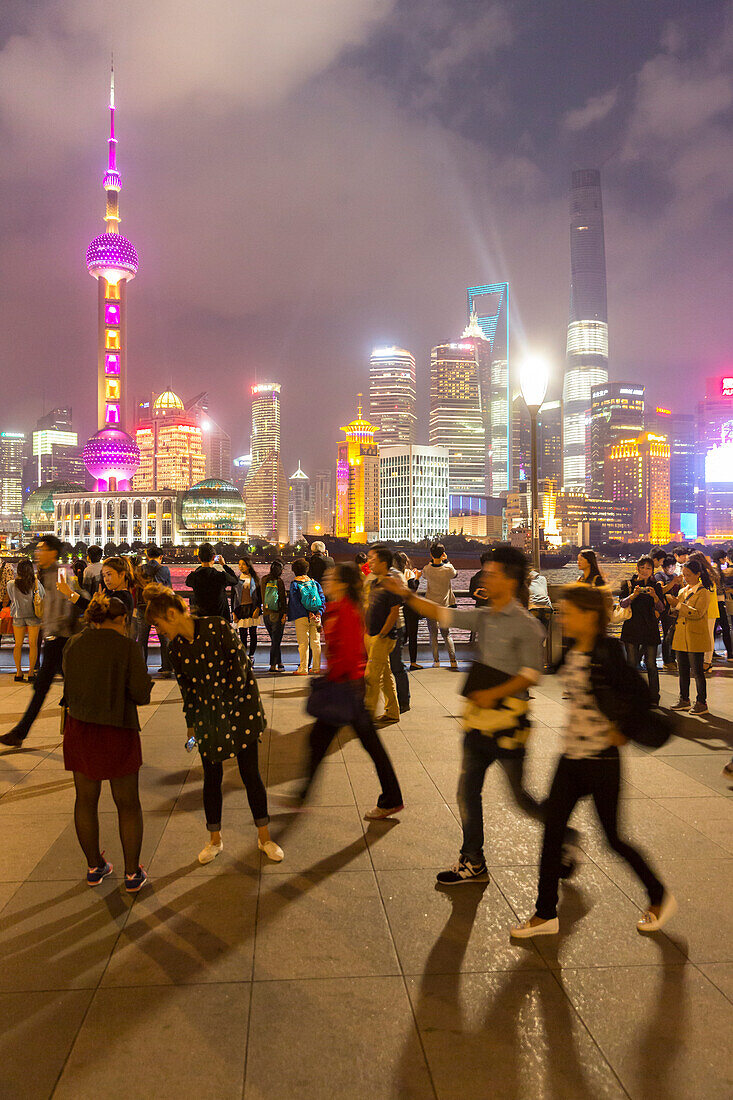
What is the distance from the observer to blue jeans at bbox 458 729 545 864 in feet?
12.7

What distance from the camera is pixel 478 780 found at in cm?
400

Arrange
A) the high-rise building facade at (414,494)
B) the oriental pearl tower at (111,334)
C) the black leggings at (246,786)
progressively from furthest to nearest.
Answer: the high-rise building facade at (414,494), the oriental pearl tower at (111,334), the black leggings at (246,786)

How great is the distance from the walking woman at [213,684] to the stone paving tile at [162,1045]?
129 cm

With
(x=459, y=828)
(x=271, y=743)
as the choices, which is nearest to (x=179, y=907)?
(x=459, y=828)

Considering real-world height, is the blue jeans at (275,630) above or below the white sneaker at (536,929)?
above

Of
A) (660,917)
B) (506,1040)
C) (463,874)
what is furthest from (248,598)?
(506,1040)

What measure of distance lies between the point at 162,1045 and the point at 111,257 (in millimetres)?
156431

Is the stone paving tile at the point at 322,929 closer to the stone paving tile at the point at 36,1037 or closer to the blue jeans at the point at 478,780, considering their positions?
the blue jeans at the point at 478,780

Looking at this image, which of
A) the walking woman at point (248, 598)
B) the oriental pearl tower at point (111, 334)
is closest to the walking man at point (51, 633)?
the walking woman at point (248, 598)

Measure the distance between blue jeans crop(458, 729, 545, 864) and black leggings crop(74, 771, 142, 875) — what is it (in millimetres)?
1781

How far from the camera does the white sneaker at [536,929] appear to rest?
3556 millimetres

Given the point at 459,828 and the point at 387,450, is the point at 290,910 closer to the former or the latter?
the point at 459,828

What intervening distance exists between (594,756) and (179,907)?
2273 mm

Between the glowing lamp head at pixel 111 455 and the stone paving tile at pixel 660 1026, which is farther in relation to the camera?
the glowing lamp head at pixel 111 455
